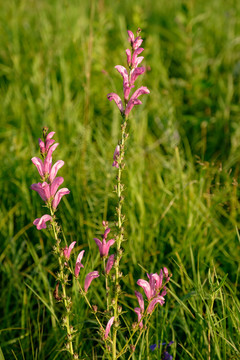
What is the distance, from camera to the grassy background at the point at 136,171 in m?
1.88

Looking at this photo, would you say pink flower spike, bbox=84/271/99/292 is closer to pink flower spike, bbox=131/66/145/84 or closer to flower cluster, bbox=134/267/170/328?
flower cluster, bbox=134/267/170/328

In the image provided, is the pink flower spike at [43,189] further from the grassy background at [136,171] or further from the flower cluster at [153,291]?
the flower cluster at [153,291]

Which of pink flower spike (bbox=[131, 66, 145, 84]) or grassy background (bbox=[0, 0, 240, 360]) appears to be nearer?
pink flower spike (bbox=[131, 66, 145, 84])

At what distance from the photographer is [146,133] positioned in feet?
11.1

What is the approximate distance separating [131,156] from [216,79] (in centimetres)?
164

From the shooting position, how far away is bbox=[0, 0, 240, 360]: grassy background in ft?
6.15

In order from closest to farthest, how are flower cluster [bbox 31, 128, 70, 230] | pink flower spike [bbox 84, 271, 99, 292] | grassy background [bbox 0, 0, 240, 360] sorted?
flower cluster [bbox 31, 128, 70, 230] → pink flower spike [bbox 84, 271, 99, 292] → grassy background [bbox 0, 0, 240, 360]

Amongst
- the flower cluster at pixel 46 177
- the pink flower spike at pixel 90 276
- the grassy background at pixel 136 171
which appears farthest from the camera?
the grassy background at pixel 136 171

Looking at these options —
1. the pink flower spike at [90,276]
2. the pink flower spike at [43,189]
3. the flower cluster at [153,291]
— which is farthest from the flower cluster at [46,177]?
the flower cluster at [153,291]

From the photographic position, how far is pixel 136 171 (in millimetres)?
2742

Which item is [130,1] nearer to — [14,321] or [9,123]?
[9,123]

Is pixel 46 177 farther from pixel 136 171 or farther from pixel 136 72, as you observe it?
pixel 136 171

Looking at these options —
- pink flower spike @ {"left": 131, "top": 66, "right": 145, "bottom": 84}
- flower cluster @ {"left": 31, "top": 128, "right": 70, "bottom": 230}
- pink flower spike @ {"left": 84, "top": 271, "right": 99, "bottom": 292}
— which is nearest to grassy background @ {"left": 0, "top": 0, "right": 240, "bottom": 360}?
pink flower spike @ {"left": 84, "top": 271, "right": 99, "bottom": 292}

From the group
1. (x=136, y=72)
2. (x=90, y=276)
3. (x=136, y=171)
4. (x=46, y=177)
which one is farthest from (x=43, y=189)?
(x=136, y=171)
